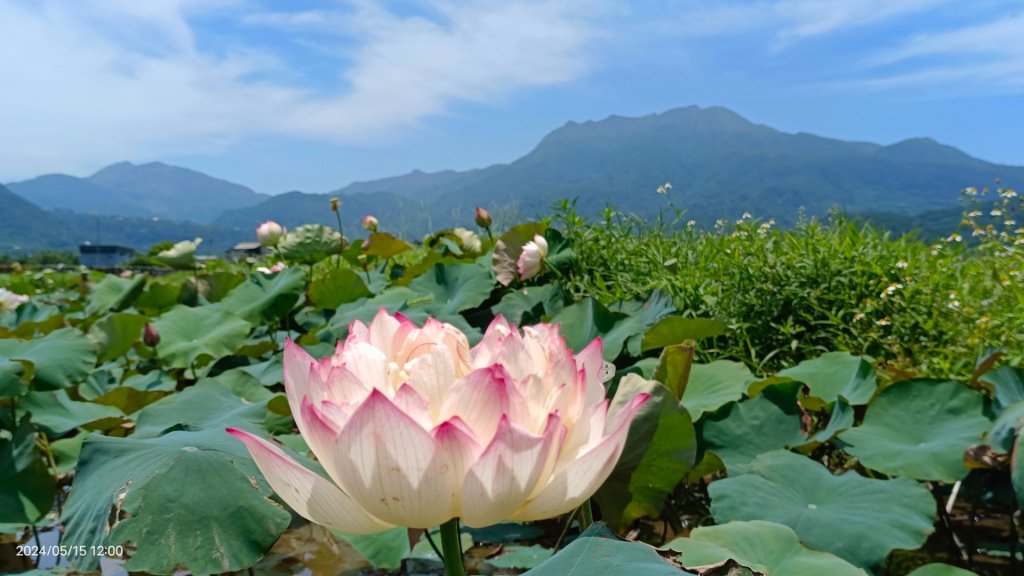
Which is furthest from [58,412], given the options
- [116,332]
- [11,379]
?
[116,332]

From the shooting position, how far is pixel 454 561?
1.63ft

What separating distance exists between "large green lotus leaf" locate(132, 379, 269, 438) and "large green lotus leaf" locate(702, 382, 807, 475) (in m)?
0.82

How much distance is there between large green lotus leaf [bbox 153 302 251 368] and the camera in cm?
204

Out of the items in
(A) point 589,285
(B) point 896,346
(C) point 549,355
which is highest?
(C) point 549,355

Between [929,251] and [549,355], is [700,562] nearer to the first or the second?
[549,355]

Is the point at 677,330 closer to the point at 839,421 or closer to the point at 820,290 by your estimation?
the point at 839,421

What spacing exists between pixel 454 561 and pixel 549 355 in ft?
0.52

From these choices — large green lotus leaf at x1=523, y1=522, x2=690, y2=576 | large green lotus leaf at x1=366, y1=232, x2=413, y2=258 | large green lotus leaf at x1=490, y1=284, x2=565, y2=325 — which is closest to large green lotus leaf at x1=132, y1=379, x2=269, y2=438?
large green lotus leaf at x1=523, y1=522, x2=690, y2=576

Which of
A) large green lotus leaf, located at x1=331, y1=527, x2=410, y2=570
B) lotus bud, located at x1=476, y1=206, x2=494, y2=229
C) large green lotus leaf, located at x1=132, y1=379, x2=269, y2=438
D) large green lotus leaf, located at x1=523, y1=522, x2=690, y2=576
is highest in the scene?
lotus bud, located at x1=476, y1=206, x2=494, y2=229

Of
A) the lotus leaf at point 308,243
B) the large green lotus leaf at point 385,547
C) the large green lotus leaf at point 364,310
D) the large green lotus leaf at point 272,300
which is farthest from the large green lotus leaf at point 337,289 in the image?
the large green lotus leaf at point 385,547

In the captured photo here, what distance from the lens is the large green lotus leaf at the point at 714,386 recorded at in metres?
1.37

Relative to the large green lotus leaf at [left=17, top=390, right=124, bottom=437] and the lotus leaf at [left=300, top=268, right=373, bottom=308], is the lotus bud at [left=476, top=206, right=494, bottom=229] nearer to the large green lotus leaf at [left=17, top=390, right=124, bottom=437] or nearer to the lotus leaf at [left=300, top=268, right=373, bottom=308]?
the lotus leaf at [left=300, top=268, right=373, bottom=308]

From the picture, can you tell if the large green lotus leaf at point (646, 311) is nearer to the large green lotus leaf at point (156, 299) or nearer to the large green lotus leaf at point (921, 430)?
the large green lotus leaf at point (921, 430)

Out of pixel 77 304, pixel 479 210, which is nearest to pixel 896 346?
pixel 479 210
